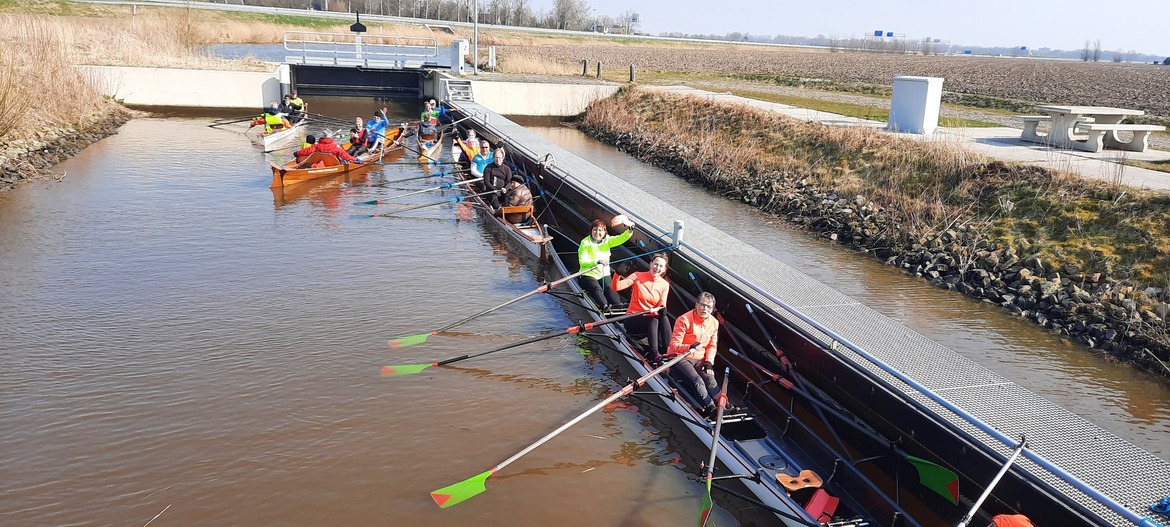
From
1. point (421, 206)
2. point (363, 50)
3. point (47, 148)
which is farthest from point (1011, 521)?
point (363, 50)

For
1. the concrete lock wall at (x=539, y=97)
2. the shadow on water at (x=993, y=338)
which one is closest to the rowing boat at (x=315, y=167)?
the shadow on water at (x=993, y=338)

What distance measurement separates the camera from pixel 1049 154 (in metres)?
17.0

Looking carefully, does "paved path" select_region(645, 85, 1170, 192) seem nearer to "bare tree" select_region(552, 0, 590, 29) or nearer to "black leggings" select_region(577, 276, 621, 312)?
"black leggings" select_region(577, 276, 621, 312)

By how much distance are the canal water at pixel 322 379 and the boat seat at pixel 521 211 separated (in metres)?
0.80

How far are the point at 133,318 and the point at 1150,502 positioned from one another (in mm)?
11816

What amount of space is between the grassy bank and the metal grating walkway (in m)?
5.41

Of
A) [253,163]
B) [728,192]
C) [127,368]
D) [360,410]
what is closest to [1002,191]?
[728,192]

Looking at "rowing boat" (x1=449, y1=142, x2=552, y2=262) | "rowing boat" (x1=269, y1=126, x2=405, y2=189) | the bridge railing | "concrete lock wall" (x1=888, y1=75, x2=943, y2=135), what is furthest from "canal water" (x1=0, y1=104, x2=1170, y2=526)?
the bridge railing

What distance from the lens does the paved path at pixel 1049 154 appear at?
14.4 metres

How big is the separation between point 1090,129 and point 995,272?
19.2ft

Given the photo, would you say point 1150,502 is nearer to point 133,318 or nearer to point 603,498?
point 603,498

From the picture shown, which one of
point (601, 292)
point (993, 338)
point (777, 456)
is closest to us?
point (777, 456)

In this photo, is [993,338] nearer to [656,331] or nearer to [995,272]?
[995,272]

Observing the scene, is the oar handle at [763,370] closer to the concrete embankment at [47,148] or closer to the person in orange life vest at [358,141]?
the person in orange life vest at [358,141]
